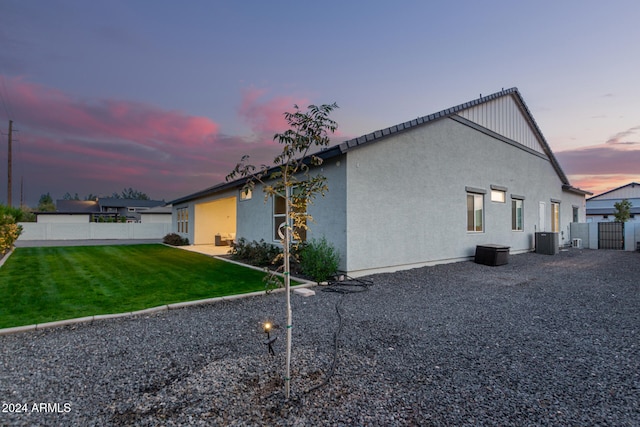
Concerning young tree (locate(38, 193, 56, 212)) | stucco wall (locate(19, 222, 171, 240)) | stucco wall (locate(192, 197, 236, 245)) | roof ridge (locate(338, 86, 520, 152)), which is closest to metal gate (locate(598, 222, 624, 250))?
roof ridge (locate(338, 86, 520, 152))

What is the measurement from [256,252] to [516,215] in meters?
11.5

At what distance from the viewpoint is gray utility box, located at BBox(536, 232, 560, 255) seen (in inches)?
540

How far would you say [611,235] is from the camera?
16797 mm

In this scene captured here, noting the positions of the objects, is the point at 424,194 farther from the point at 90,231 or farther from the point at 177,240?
the point at 90,231

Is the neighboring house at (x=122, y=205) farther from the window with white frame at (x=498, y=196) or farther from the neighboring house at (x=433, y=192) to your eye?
the window with white frame at (x=498, y=196)

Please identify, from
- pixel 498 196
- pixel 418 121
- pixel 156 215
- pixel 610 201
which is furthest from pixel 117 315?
pixel 610 201

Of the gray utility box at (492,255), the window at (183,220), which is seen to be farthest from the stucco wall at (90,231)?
the gray utility box at (492,255)

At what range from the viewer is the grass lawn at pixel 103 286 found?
5.10 m

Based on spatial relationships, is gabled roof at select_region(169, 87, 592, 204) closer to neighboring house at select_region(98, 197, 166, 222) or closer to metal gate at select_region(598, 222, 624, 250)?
metal gate at select_region(598, 222, 624, 250)

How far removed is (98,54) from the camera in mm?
10844

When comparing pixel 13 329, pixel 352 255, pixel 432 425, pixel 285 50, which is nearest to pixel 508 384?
pixel 432 425

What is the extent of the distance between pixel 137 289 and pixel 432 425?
6.59 m

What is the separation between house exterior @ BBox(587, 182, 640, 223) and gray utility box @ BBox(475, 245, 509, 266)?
33185 millimetres

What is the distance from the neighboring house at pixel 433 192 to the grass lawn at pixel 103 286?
255 centimetres
